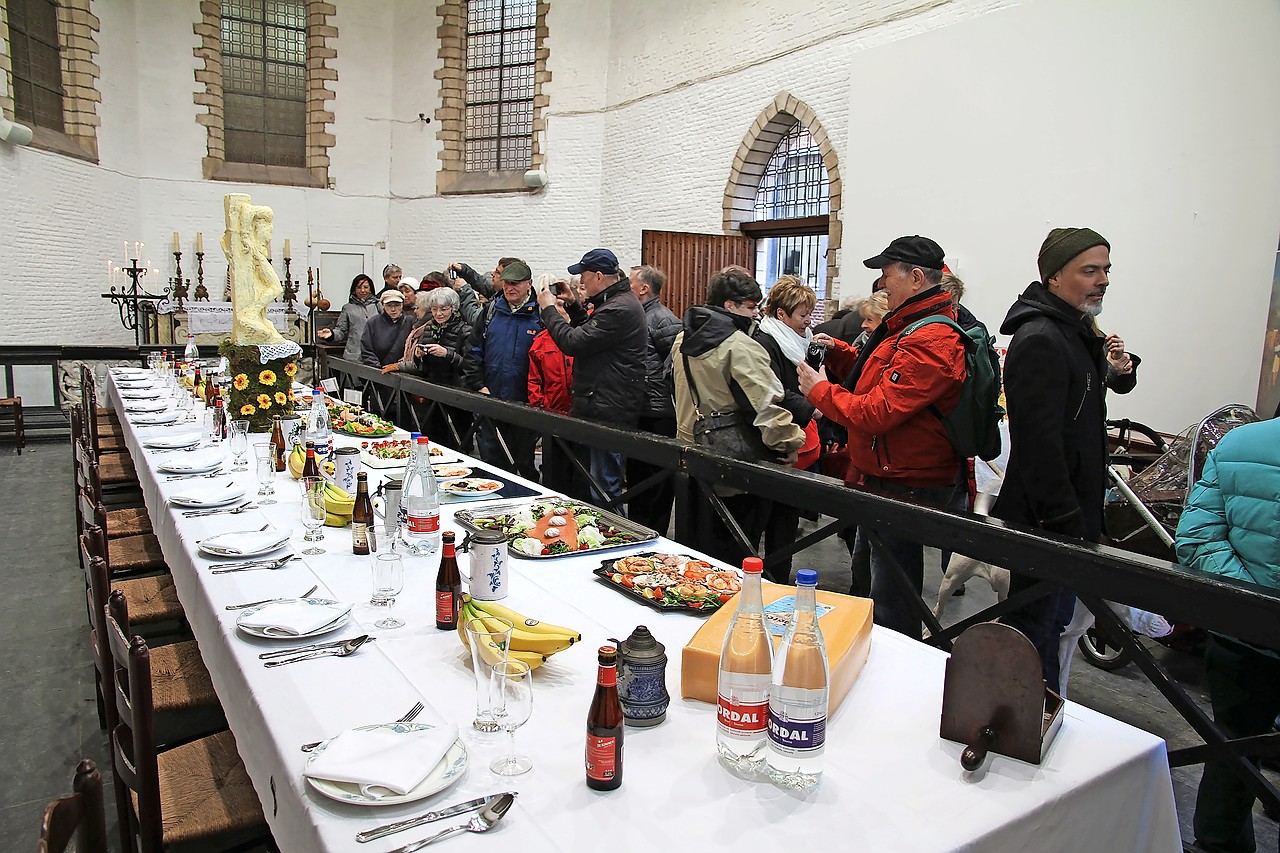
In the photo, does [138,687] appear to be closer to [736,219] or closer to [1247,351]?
[1247,351]

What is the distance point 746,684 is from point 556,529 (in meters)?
1.16

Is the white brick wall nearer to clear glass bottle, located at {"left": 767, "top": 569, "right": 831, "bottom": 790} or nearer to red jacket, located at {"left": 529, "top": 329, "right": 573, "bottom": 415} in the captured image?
red jacket, located at {"left": 529, "top": 329, "right": 573, "bottom": 415}

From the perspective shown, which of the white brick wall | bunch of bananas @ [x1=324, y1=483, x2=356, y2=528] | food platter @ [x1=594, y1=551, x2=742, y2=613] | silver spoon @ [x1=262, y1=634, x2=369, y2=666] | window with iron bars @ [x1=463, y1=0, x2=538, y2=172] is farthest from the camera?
window with iron bars @ [x1=463, y1=0, x2=538, y2=172]

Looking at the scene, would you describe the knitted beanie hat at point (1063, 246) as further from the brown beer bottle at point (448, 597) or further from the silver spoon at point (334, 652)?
the silver spoon at point (334, 652)

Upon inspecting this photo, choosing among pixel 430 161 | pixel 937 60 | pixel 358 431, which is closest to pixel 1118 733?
pixel 358 431

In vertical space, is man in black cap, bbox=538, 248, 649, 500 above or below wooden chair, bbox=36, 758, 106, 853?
above

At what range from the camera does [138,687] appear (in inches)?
60.6

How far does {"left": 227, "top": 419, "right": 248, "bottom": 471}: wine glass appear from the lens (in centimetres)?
328

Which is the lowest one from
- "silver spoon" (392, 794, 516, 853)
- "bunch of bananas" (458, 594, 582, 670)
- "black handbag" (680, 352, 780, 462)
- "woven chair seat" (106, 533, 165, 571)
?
"woven chair seat" (106, 533, 165, 571)

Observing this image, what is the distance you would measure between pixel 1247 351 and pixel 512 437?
4292mm

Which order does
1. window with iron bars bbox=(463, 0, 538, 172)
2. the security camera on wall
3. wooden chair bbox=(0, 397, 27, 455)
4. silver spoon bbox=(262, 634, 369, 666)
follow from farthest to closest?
window with iron bars bbox=(463, 0, 538, 172) → the security camera on wall → wooden chair bbox=(0, 397, 27, 455) → silver spoon bbox=(262, 634, 369, 666)

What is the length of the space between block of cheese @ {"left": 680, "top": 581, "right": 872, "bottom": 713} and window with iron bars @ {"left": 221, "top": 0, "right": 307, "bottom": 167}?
14.0 m

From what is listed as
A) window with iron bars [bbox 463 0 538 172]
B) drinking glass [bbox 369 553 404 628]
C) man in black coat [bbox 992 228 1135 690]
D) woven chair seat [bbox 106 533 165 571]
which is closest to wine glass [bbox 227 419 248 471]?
woven chair seat [bbox 106 533 165 571]

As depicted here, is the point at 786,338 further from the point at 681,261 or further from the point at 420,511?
the point at 681,261
